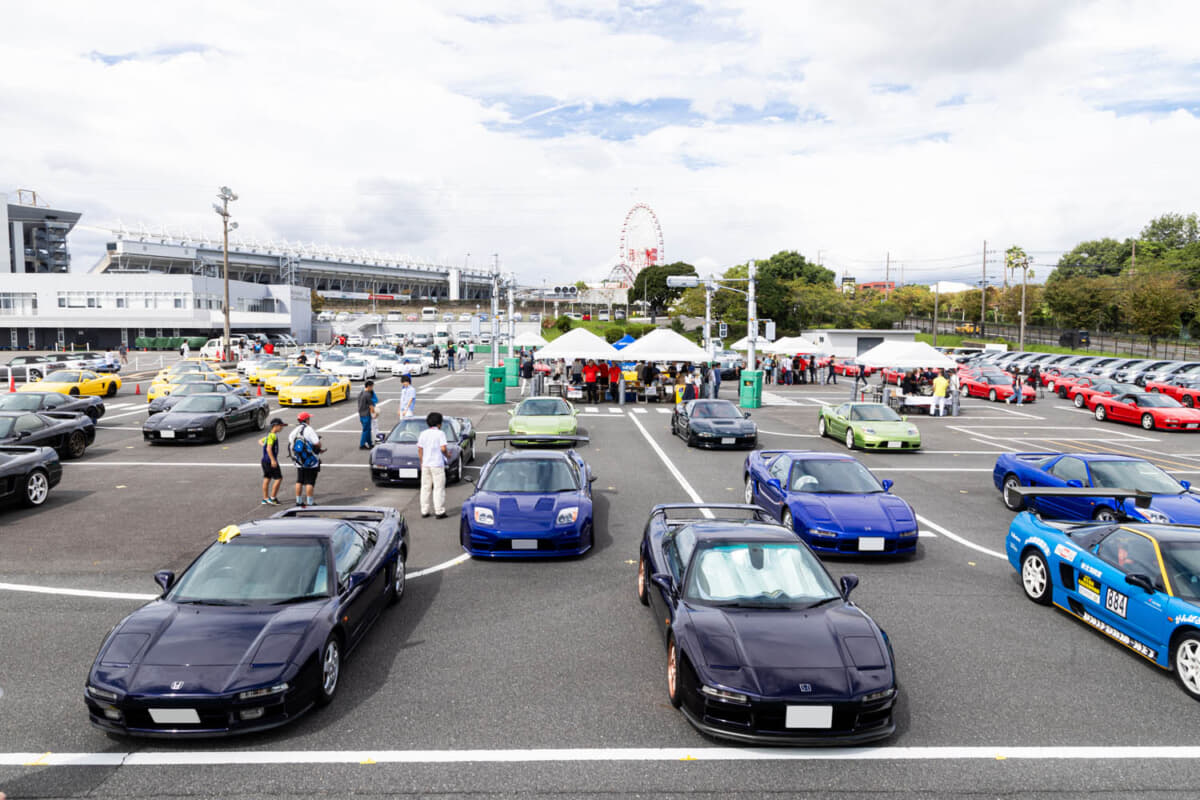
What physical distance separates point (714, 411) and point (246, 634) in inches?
611

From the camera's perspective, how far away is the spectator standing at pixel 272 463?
38.7 feet

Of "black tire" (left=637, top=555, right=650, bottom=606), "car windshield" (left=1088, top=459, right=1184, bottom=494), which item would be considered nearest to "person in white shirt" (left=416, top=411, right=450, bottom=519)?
"black tire" (left=637, top=555, right=650, bottom=606)

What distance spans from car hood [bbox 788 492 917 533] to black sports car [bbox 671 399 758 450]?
27.5 ft

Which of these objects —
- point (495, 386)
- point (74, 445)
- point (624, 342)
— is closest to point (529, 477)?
point (74, 445)

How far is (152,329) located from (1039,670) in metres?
89.4

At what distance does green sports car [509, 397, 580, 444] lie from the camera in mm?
18109

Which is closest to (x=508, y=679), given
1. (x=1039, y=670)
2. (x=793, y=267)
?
(x=1039, y=670)

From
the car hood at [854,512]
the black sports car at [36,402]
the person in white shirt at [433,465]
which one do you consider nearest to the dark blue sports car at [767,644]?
the car hood at [854,512]

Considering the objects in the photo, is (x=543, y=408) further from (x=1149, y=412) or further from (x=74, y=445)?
(x=1149, y=412)

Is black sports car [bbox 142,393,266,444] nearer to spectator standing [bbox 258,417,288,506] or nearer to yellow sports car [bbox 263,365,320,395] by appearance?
spectator standing [bbox 258,417,288,506]

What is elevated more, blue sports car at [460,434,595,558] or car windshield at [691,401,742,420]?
car windshield at [691,401,742,420]

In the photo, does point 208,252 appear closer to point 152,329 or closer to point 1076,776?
point 152,329

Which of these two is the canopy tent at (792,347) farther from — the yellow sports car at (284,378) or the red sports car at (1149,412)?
the yellow sports car at (284,378)

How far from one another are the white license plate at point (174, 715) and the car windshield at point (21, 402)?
17481mm
